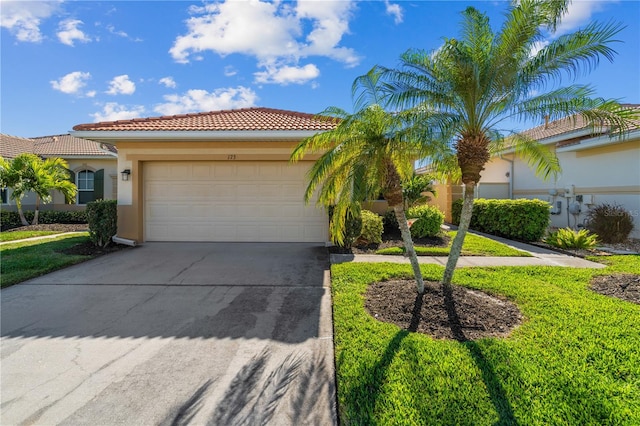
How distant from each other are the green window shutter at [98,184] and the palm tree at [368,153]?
16439 mm

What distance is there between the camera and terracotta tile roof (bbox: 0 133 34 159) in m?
17.2

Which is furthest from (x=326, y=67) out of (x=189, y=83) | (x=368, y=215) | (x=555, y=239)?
(x=555, y=239)

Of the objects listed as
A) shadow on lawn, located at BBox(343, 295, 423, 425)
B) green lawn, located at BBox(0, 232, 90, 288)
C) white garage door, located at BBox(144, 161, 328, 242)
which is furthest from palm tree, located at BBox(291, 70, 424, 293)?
green lawn, located at BBox(0, 232, 90, 288)

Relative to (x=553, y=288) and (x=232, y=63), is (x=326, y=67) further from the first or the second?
(x=553, y=288)

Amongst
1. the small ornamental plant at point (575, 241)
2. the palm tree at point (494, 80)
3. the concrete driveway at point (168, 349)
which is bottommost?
the concrete driveway at point (168, 349)

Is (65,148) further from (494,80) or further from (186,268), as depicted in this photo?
(494,80)

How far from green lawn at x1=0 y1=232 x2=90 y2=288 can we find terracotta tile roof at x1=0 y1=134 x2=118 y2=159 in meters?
7.56

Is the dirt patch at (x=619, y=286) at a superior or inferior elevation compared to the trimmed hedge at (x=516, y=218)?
inferior

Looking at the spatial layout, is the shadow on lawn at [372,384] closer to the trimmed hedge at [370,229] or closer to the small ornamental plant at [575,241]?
the trimmed hedge at [370,229]

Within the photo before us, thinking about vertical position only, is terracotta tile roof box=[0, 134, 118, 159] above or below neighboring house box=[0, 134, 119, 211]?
above

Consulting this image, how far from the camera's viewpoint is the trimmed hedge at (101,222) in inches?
369

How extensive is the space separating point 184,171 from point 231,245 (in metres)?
2.97

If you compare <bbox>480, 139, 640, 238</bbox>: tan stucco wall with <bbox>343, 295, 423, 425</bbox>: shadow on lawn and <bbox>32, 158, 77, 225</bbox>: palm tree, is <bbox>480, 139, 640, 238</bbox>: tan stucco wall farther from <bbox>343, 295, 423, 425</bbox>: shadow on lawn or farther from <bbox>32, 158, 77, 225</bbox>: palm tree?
<bbox>32, 158, 77, 225</bbox>: palm tree

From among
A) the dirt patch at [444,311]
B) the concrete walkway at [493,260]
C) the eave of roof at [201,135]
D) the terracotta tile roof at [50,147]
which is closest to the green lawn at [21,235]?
the terracotta tile roof at [50,147]
